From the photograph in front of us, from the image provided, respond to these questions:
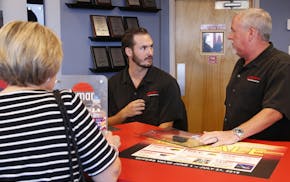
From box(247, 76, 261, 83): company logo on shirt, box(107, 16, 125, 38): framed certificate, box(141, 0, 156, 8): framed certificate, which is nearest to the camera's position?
box(247, 76, 261, 83): company logo on shirt

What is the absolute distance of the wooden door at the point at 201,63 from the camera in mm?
4695

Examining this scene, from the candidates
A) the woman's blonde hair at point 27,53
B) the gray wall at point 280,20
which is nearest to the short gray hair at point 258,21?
the woman's blonde hair at point 27,53

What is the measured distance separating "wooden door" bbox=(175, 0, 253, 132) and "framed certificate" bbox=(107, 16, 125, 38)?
863mm

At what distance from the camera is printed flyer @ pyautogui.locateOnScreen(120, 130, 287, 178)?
1481mm

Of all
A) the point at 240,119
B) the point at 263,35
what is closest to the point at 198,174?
the point at 240,119

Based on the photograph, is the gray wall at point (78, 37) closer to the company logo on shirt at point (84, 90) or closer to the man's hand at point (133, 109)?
the man's hand at point (133, 109)

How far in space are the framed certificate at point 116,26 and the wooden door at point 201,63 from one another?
34.0 inches

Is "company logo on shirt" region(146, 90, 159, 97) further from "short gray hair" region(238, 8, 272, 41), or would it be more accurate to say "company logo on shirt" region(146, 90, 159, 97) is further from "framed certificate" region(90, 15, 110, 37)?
"framed certificate" region(90, 15, 110, 37)

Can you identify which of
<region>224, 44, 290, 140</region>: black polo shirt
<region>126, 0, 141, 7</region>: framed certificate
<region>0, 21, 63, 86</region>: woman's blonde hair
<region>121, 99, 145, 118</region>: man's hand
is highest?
<region>126, 0, 141, 7</region>: framed certificate

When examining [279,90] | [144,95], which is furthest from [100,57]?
[279,90]

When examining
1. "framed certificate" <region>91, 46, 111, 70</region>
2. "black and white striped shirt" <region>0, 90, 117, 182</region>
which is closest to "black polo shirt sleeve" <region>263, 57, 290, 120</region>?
"black and white striped shirt" <region>0, 90, 117, 182</region>

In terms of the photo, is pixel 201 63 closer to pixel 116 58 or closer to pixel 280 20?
pixel 280 20

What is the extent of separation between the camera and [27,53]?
1146mm

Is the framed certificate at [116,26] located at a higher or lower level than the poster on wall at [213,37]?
higher
